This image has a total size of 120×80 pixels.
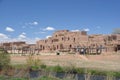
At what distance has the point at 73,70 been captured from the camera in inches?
1741

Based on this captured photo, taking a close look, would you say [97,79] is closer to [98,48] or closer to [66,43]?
[98,48]

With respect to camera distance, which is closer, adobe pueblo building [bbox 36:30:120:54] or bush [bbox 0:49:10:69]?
bush [bbox 0:49:10:69]

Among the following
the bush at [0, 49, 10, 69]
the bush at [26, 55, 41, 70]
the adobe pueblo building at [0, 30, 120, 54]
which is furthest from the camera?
the adobe pueblo building at [0, 30, 120, 54]

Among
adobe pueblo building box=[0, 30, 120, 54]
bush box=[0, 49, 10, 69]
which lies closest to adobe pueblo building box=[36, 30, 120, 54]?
adobe pueblo building box=[0, 30, 120, 54]

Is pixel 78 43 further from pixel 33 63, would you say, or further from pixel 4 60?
pixel 4 60

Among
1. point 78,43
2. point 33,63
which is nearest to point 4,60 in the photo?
point 33,63

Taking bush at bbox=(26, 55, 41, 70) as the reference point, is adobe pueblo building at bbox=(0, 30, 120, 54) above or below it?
above

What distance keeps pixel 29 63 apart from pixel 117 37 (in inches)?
2095

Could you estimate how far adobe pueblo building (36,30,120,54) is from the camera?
9288 cm

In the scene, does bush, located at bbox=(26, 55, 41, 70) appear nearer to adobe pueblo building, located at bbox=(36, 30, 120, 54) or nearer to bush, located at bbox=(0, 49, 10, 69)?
bush, located at bbox=(0, 49, 10, 69)

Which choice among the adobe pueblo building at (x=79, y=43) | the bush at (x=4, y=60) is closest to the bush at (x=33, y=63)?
the bush at (x=4, y=60)

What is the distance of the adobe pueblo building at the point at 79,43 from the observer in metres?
92.9

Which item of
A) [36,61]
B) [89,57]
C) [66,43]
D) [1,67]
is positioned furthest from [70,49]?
[1,67]

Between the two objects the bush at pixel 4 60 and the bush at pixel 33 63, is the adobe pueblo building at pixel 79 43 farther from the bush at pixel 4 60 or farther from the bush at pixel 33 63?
the bush at pixel 4 60
